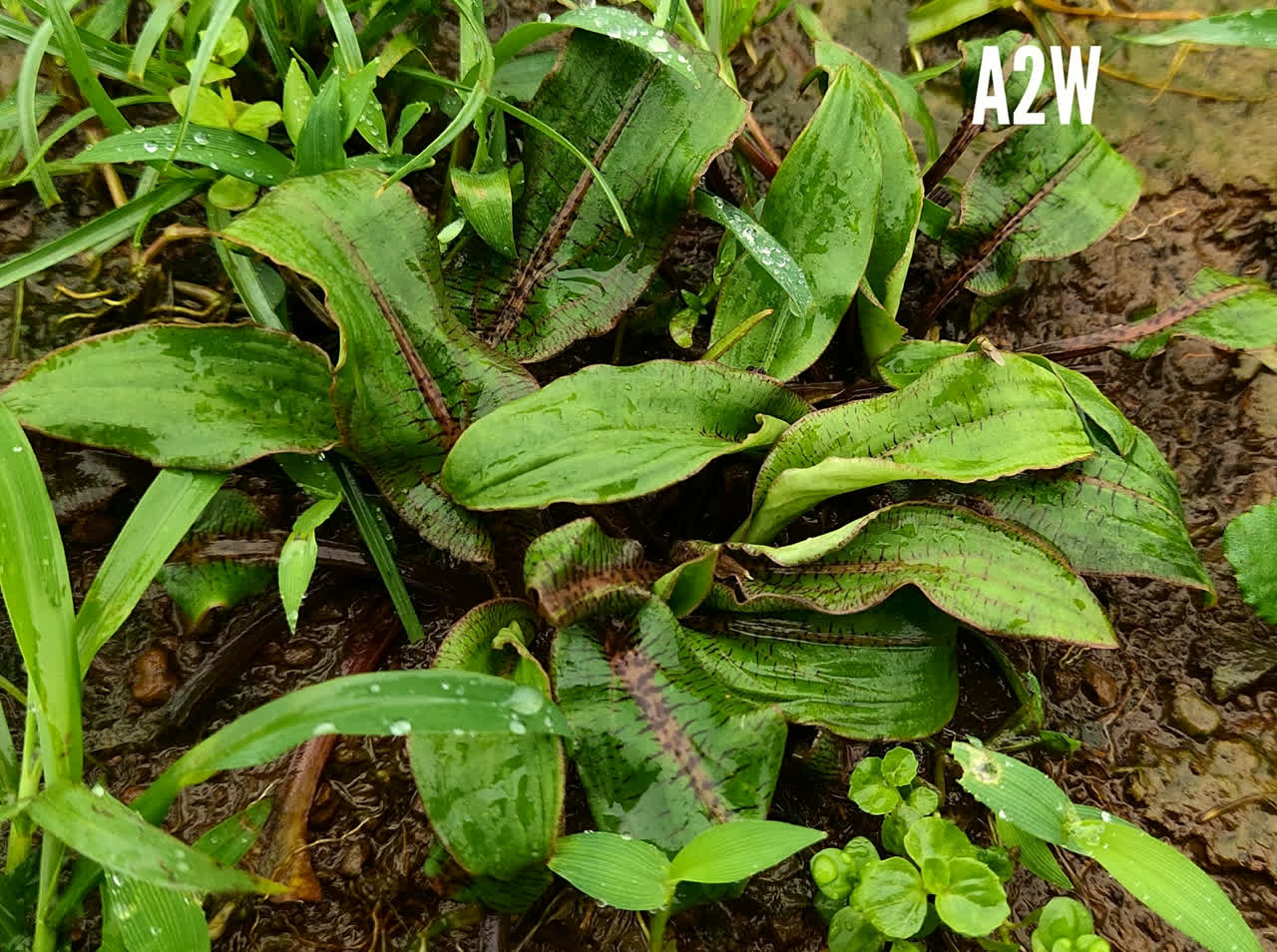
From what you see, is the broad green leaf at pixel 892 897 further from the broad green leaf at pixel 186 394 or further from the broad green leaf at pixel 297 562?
the broad green leaf at pixel 186 394

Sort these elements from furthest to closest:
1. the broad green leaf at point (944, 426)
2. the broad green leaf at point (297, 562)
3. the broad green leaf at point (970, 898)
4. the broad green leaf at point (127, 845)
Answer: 1. the broad green leaf at point (944, 426)
2. the broad green leaf at point (297, 562)
3. the broad green leaf at point (970, 898)
4. the broad green leaf at point (127, 845)

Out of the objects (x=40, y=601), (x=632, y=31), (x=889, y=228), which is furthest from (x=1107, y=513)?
(x=40, y=601)

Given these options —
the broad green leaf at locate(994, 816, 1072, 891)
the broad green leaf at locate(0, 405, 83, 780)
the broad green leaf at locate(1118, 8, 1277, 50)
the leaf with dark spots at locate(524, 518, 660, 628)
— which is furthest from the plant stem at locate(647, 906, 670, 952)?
the broad green leaf at locate(1118, 8, 1277, 50)

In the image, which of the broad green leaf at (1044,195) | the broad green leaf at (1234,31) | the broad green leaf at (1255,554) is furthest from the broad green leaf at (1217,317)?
the broad green leaf at (1255,554)

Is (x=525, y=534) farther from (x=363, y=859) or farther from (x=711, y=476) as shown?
(x=363, y=859)

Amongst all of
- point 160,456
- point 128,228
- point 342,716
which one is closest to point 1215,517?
point 342,716

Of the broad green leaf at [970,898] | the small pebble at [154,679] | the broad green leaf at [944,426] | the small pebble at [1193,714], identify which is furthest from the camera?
the small pebble at [1193,714]

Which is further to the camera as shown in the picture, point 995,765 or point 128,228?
point 128,228
